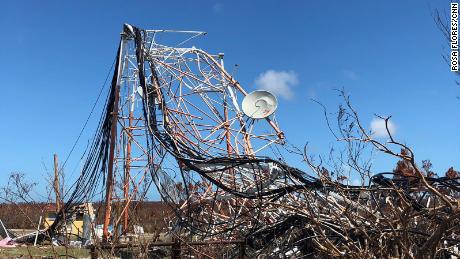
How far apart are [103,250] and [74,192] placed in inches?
226

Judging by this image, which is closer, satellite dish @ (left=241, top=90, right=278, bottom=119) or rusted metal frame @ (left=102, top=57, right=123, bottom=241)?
rusted metal frame @ (left=102, top=57, right=123, bottom=241)

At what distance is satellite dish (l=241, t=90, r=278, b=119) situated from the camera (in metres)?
11.8

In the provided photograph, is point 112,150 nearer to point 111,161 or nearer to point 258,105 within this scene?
point 111,161

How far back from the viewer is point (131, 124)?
12.4 metres

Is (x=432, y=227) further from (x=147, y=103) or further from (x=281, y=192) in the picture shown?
(x=147, y=103)

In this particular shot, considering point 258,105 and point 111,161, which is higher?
point 258,105

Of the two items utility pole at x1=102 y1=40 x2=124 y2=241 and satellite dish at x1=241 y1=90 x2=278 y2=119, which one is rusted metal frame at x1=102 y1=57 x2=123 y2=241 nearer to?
utility pole at x1=102 y1=40 x2=124 y2=241

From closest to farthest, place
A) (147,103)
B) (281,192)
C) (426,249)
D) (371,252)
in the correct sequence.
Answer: (426,249)
(371,252)
(281,192)
(147,103)

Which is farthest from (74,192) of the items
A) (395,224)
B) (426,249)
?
(426,249)

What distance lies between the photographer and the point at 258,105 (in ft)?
38.9

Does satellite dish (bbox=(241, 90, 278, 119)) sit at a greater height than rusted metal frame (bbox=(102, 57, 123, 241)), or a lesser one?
greater

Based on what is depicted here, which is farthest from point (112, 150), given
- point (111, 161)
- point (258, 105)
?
point (258, 105)

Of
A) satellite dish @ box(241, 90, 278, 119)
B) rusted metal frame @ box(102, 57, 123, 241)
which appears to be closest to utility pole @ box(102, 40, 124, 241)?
rusted metal frame @ box(102, 57, 123, 241)

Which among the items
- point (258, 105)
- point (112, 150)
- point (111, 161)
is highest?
point (258, 105)
